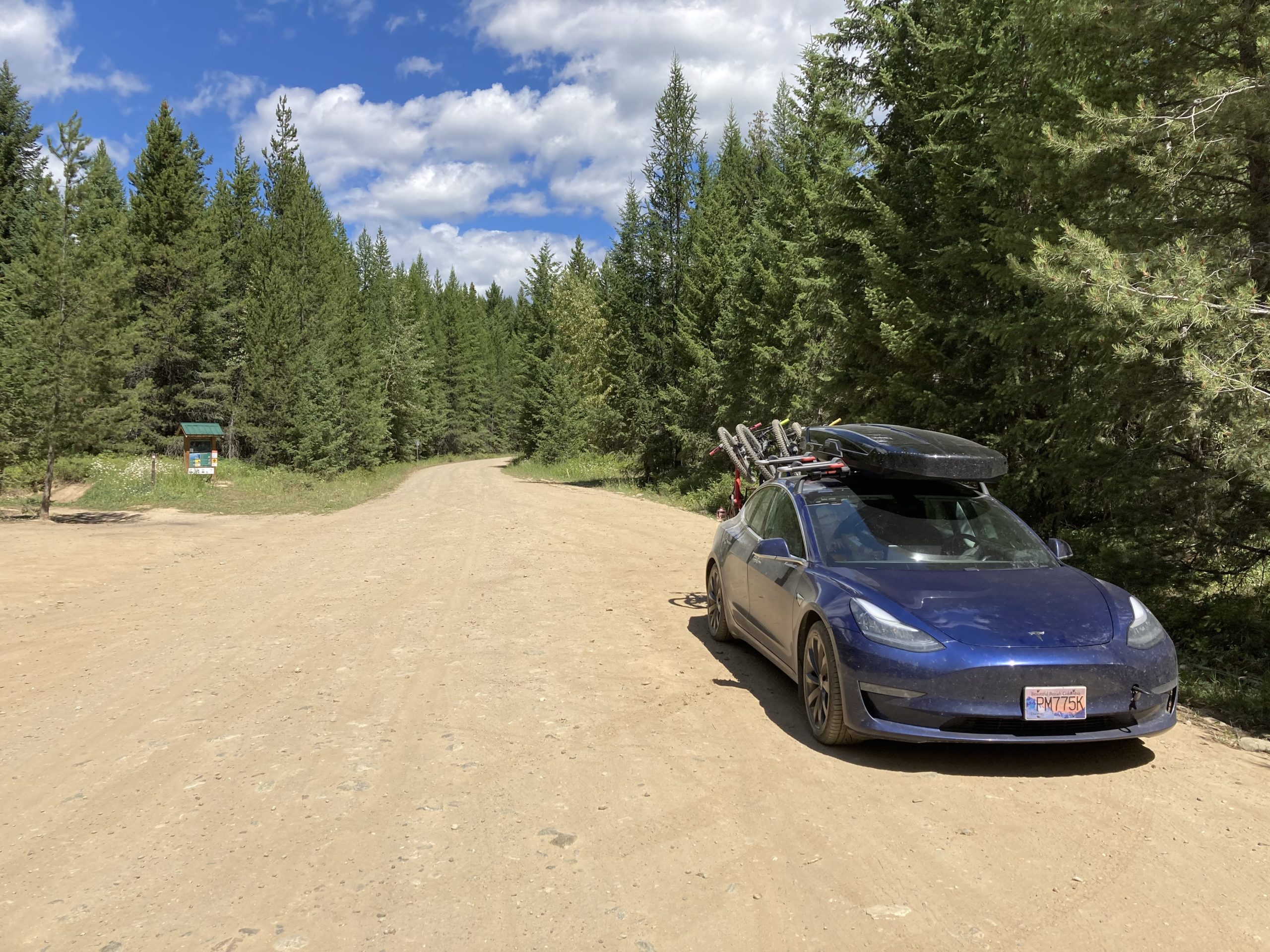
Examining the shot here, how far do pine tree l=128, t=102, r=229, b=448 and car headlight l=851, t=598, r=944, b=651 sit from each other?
130 ft

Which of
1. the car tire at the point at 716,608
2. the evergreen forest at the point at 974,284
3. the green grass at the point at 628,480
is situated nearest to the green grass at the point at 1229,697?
the evergreen forest at the point at 974,284

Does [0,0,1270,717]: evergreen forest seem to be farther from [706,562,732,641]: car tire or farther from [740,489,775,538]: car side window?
[706,562,732,641]: car tire

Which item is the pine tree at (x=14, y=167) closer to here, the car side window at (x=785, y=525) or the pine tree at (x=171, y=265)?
the pine tree at (x=171, y=265)

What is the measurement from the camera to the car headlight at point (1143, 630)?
179 inches

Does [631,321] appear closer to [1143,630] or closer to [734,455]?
[734,455]

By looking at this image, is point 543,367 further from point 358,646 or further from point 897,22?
point 358,646

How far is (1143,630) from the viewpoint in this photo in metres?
4.68

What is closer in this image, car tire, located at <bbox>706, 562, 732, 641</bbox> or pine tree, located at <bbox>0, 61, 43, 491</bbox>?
car tire, located at <bbox>706, 562, 732, 641</bbox>

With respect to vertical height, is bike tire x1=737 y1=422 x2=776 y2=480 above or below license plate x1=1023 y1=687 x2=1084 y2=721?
above

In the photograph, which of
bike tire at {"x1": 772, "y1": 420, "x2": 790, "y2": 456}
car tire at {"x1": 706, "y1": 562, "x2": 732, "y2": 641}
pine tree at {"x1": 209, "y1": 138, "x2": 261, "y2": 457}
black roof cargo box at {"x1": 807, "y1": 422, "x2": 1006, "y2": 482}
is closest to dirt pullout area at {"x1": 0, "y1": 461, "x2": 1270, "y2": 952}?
car tire at {"x1": 706, "y1": 562, "x2": 732, "y2": 641}

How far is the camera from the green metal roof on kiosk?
29469 mm

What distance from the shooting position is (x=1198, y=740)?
508 cm

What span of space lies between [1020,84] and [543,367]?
48921 millimetres

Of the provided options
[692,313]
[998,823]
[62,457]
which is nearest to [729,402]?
[692,313]
